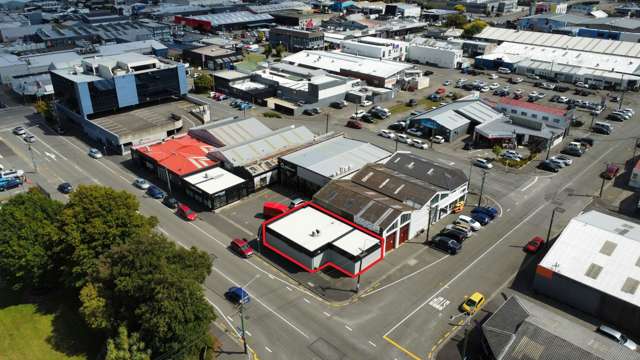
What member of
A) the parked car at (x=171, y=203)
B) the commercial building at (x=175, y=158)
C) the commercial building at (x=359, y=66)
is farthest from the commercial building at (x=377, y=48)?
the parked car at (x=171, y=203)

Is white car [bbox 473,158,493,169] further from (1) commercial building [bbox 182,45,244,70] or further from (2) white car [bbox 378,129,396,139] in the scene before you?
(1) commercial building [bbox 182,45,244,70]

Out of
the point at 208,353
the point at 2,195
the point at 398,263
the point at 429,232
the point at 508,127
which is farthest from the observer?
the point at 508,127

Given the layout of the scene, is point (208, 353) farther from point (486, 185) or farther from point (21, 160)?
point (21, 160)

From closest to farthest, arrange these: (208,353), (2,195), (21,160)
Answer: (208,353)
(2,195)
(21,160)

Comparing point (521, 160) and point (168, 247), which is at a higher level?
point (168, 247)

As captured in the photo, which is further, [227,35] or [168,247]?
[227,35]

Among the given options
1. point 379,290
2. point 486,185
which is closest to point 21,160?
point 379,290
